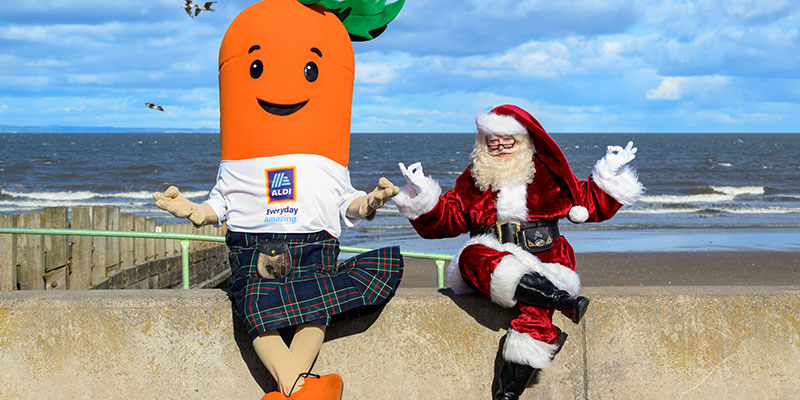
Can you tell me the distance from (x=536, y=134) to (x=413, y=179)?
0.59m

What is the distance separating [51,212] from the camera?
6.39 meters

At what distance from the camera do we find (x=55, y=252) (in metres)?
6.27

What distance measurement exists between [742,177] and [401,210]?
123 feet

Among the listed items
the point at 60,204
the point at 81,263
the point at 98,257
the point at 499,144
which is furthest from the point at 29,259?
the point at 60,204

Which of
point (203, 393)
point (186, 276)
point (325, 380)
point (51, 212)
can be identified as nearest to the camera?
point (325, 380)

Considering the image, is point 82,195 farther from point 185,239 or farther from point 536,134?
point 536,134

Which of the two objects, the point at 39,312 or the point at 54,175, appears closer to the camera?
the point at 39,312

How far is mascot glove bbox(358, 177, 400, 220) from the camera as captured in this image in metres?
3.08

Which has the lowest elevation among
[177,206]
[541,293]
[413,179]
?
[541,293]

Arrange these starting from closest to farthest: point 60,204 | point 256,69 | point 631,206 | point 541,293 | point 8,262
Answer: point 541,293, point 256,69, point 8,262, point 631,206, point 60,204

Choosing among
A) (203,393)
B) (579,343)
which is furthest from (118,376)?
(579,343)

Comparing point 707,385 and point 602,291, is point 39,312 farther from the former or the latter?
point 707,385

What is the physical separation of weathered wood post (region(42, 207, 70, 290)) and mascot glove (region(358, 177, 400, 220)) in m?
3.80

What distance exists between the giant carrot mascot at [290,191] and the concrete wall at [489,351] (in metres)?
0.19
